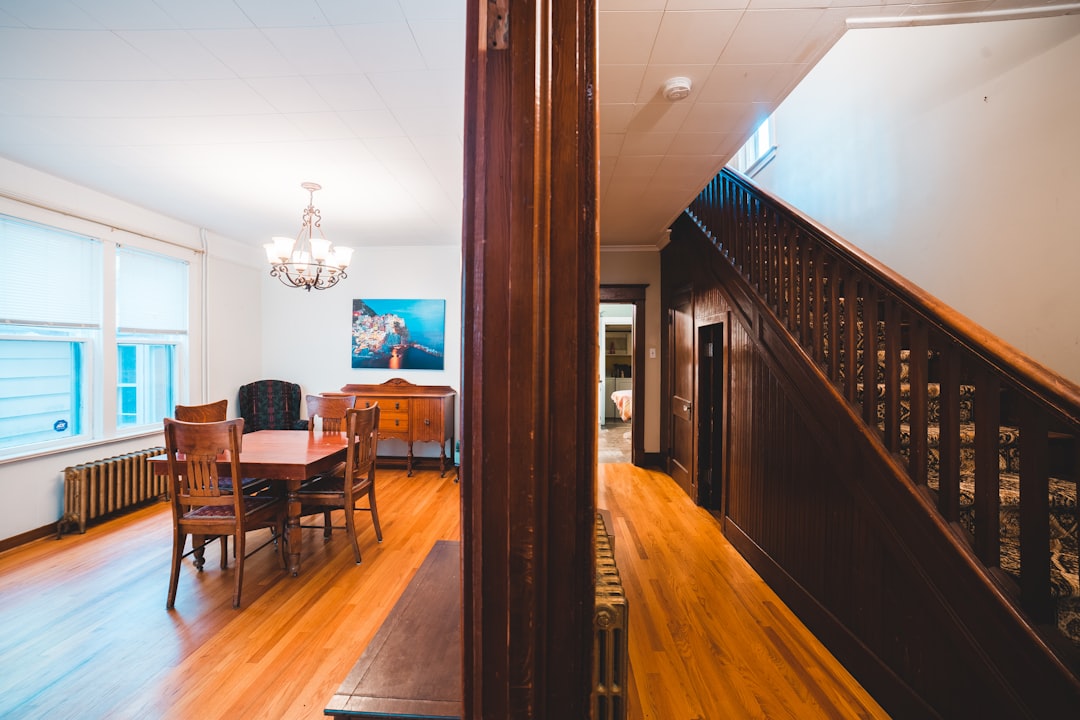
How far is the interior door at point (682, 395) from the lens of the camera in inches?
164

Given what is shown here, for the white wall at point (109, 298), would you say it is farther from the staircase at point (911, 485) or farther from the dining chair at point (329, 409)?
the staircase at point (911, 485)

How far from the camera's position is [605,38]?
1.79 m

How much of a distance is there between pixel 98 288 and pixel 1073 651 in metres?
6.09

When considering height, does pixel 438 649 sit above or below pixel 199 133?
below

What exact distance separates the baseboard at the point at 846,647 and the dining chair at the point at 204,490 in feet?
10.0

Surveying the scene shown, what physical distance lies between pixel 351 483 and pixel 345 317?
3.20 meters

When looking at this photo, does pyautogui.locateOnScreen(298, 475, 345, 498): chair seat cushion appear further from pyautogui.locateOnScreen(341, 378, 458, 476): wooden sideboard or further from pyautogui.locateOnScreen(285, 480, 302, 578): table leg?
pyautogui.locateOnScreen(341, 378, 458, 476): wooden sideboard

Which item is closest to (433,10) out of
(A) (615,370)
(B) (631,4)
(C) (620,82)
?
(B) (631,4)

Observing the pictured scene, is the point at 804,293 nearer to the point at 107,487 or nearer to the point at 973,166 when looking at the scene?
the point at 973,166

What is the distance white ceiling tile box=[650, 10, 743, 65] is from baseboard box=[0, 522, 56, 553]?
17.0 feet

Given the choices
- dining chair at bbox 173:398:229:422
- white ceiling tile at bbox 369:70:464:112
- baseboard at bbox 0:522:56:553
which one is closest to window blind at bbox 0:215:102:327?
dining chair at bbox 173:398:229:422

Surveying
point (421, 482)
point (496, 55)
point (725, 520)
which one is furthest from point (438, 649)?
point (421, 482)

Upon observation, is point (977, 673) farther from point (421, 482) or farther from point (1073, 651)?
point (421, 482)

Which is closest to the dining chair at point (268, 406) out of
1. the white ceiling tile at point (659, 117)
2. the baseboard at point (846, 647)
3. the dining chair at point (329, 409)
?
the dining chair at point (329, 409)
